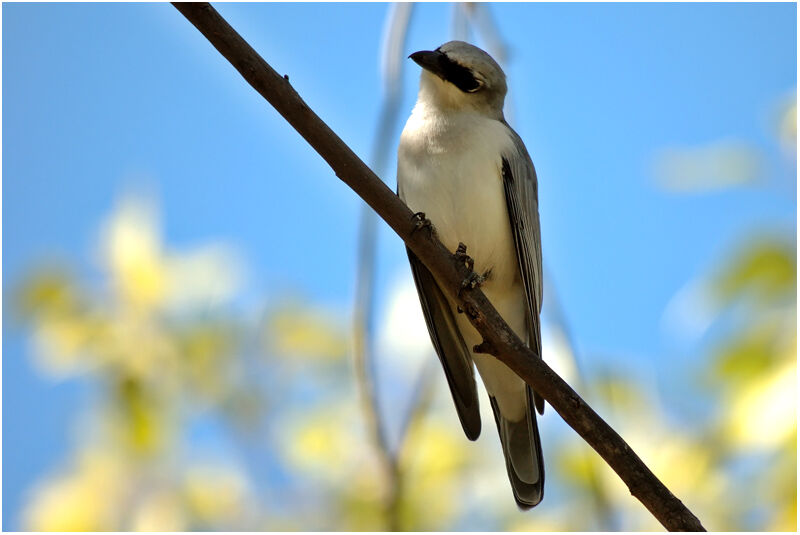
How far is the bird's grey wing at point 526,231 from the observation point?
505 centimetres

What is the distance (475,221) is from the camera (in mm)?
5055

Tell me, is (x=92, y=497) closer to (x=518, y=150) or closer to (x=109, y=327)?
(x=109, y=327)

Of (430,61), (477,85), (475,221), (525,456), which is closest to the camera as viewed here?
(525,456)

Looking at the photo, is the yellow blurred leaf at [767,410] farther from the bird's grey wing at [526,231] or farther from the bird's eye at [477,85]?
the bird's eye at [477,85]

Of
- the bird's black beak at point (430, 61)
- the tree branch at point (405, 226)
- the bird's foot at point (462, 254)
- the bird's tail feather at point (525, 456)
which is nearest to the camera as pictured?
the tree branch at point (405, 226)

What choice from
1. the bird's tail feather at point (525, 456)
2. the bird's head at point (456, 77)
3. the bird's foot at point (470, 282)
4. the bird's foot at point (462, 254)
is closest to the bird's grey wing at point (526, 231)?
the bird's tail feather at point (525, 456)

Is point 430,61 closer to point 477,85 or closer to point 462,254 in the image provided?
point 477,85

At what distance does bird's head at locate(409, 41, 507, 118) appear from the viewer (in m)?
5.34

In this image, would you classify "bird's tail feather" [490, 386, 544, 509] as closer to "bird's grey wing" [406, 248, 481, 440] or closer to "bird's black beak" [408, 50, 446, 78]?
"bird's grey wing" [406, 248, 481, 440]

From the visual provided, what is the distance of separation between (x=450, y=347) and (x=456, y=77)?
5.30ft

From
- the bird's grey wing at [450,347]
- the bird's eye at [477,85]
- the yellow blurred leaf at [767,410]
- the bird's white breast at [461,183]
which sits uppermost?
the bird's eye at [477,85]

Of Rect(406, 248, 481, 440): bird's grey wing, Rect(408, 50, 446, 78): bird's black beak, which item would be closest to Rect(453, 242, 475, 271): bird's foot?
Rect(406, 248, 481, 440): bird's grey wing

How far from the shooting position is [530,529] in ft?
16.7

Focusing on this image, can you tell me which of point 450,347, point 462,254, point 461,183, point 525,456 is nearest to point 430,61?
point 461,183
